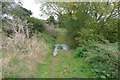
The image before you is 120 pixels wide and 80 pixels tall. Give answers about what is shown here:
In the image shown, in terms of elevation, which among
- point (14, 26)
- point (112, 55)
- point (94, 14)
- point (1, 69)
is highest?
point (94, 14)

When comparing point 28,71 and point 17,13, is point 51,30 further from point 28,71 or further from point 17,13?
point 28,71

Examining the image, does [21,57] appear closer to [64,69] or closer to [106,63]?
[64,69]

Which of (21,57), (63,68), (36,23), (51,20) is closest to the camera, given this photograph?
(21,57)

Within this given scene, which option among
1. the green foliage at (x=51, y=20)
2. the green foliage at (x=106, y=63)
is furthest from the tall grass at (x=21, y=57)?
the green foliage at (x=51, y=20)

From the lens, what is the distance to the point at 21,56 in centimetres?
543

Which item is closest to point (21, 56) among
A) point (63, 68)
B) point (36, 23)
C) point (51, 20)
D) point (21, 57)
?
point (21, 57)

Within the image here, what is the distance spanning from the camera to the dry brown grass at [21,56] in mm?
4492

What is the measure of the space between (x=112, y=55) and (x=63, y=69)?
2.18 meters

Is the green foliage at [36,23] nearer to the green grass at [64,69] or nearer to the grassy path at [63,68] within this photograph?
the grassy path at [63,68]

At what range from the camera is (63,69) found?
17.8ft

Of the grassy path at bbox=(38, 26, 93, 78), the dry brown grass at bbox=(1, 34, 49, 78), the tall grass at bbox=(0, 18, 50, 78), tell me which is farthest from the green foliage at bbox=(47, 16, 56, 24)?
the grassy path at bbox=(38, 26, 93, 78)

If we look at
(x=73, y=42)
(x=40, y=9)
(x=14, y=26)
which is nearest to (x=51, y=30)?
(x=40, y=9)

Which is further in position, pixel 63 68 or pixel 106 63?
pixel 63 68

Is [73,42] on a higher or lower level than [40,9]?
lower
